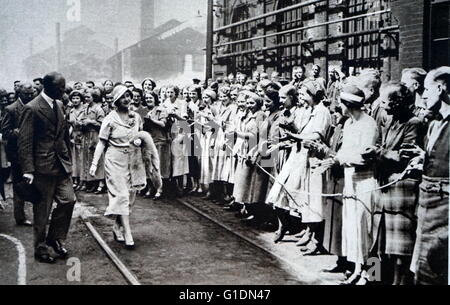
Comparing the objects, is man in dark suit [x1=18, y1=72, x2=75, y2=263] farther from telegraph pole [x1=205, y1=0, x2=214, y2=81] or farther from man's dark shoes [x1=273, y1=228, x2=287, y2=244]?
telegraph pole [x1=205, y1=0, x2=214, y2=81]

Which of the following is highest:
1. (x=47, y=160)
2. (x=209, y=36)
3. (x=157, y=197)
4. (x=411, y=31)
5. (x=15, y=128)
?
(x=209, y=36)

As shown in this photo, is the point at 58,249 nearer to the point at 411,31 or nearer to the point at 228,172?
the point at 228,172

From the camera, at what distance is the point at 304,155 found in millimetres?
6309

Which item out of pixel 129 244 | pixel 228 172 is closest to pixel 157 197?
pixel 228 172

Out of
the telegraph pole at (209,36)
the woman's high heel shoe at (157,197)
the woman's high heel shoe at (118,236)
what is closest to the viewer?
the woman's high heel shoe at (118,236)

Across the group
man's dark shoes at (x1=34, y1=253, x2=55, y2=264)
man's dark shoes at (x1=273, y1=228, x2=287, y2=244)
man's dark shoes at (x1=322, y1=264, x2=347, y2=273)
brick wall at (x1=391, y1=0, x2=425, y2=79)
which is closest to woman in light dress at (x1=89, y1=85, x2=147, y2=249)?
man's dark shoes at (x1=34, y1=253, x2=55, y2=264)

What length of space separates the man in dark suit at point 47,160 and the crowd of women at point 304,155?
2.12ft

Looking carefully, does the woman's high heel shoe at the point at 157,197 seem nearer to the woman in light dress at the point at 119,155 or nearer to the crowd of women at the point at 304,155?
the crowd of women at the point at 304,155

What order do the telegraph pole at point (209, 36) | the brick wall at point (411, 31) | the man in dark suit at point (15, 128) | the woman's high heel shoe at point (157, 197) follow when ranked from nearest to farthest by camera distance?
the man in dark suit at point (15, 128) < the brick wall at point (411, 31) < the woman's high heel shoe at point (157, 197) < the telegraph pole at point (209, 36)

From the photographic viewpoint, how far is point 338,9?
1243 cm

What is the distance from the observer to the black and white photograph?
15.2 ft

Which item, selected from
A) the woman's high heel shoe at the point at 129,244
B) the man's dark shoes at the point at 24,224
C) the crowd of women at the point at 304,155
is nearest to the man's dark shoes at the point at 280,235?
the crowd of women at the point at 304,155

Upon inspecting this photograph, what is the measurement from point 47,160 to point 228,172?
3.70m

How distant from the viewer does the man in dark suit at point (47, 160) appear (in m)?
5.41
